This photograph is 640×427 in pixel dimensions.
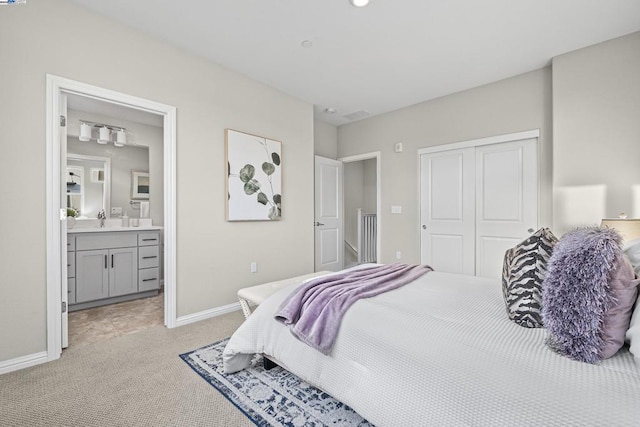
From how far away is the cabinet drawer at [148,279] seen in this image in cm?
378

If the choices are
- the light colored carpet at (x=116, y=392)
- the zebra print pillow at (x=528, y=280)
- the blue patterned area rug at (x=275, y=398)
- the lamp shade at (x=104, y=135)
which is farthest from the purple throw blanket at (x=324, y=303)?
A: the lamp shade at (x=104, y=135)

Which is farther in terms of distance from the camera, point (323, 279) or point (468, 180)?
point (468, 180)

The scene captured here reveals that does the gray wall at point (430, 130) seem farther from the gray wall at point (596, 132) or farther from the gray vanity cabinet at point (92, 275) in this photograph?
the gray vanity cabinet at point (92, 275)

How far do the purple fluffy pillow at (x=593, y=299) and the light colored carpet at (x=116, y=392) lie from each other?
1.43 m

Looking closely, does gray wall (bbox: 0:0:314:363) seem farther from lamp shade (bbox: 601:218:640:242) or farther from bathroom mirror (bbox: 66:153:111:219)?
lamp shade (bbox: 601:218:640:242)

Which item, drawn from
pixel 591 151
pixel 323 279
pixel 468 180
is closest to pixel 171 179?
pixel 323 279

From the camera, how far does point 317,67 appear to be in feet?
10.6

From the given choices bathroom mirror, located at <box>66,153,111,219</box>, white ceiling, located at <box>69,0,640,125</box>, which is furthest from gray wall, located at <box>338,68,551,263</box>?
bathroom mirror, located at <box>66,153,111,219</box>

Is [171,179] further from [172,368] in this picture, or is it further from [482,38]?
[482,38]

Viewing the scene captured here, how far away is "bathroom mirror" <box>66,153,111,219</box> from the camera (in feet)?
12.8

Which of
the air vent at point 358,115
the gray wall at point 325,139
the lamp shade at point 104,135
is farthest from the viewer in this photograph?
the gray wall at point 325,139

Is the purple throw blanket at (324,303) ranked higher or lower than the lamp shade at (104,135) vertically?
lower

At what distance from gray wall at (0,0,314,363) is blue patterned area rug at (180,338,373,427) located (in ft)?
3.76

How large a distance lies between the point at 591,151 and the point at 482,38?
1471 mm
